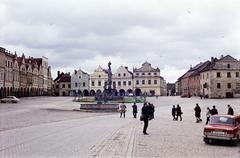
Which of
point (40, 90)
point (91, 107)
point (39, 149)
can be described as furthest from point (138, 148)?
point (40, 90)

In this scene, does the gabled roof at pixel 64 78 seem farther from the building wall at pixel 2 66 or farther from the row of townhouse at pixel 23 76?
the building wall at pixel 2 66

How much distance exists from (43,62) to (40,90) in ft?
36.2

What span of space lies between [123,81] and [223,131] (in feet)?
432

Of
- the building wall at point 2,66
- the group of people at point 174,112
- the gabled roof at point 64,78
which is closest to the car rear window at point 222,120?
the group of people at point 174,112

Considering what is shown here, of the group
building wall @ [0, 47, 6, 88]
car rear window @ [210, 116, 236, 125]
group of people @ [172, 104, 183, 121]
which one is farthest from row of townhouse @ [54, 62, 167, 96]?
car rear window @ [210, 116, 236, 125]

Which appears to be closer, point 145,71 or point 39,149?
point 39,149

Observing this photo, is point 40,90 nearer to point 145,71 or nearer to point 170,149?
point 145,71

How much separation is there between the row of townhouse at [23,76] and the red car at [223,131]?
243 ft

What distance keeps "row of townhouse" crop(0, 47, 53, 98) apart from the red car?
243ft

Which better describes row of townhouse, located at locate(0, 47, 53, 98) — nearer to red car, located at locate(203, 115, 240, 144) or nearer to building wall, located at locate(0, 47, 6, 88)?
building wall, located at locate(0, 47, 6, 88)

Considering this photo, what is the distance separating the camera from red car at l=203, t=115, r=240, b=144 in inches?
708

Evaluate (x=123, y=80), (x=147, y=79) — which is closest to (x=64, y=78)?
(x=123, y=80)

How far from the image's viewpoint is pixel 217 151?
625 inches

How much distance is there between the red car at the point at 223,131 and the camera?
17994mm
